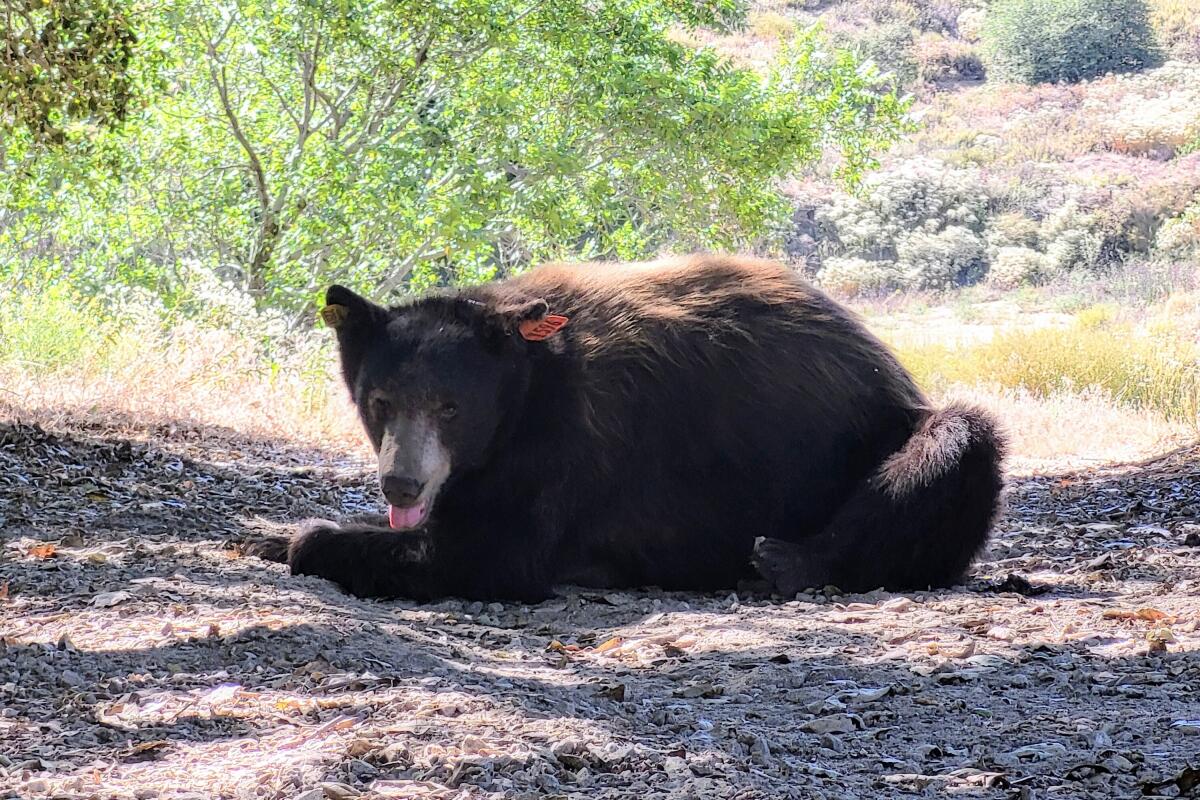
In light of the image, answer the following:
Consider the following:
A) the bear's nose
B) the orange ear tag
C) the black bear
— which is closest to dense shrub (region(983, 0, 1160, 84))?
the black bear

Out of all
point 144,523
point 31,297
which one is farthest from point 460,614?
point 31,297

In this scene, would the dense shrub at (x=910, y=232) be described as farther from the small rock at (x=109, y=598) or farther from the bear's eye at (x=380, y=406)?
the small rock at (x=109, y=598)

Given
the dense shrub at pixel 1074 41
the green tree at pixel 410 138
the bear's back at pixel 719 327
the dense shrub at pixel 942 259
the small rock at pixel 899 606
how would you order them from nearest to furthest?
the small rock at pixel 899 606, the bear's back at pixel 719 327, the green tree at pixel 410 138, the dense shrub at pixel 942 259, the dense shrub at pixel 1074 41

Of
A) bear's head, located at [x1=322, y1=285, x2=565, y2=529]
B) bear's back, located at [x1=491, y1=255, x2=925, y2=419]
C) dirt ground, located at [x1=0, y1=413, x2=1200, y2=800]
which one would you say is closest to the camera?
dirt ground, located at [x1=0, y1=413, x2=1200, y2=800]

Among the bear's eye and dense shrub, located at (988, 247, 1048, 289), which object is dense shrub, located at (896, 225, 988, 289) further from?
the bear's eye

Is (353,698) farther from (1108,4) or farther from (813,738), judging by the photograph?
(1108,4)

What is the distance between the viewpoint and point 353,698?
3211 mm

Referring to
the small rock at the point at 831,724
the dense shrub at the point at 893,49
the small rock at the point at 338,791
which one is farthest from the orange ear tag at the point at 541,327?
the dense shrub at the point at 893,49

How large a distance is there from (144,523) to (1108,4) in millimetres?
47811

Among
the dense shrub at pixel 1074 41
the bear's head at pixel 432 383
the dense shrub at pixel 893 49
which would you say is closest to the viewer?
the bear's head at pixel 432 383

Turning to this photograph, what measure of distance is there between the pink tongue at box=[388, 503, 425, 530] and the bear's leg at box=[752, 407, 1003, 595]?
53.2 inches

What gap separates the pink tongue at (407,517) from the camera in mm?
5098

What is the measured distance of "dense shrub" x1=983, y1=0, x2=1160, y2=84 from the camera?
152 feet

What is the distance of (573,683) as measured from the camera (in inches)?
142
